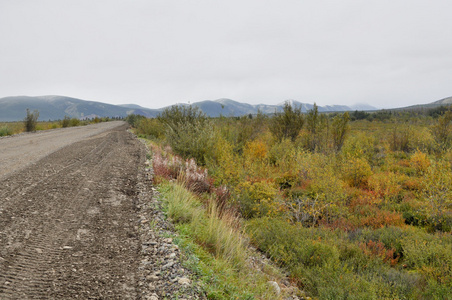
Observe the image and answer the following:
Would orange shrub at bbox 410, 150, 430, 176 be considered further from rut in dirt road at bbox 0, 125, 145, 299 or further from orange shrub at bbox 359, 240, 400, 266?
rut in dirt road at bbox 0, 125, 145, 299

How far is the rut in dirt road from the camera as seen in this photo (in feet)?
9.33

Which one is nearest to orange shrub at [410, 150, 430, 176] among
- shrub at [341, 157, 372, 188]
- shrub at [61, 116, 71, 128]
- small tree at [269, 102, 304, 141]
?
shrub at [341, 157, 372, 188]

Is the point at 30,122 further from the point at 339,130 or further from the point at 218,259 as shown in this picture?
the point at 218,259

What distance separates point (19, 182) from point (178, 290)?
6.31m

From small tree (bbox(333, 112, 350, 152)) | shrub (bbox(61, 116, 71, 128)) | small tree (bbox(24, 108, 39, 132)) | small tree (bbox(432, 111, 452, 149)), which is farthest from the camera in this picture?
shrub (bbox(61, 116, 71, 128))

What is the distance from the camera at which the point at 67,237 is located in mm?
3955

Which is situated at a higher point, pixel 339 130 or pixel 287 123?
pixel 287 123

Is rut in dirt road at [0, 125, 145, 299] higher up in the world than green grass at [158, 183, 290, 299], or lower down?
higher up

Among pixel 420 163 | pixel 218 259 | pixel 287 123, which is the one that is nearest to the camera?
pixel 218 259

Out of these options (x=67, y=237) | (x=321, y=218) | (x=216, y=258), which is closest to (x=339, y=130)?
(x=321, y=218)

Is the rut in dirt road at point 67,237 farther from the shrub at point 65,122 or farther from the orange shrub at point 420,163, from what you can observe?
the shrub at point 65,122

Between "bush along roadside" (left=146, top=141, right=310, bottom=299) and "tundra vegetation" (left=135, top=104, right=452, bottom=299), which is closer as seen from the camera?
"bush along roadside" (left=146, top=141, right=310, bottom=299)

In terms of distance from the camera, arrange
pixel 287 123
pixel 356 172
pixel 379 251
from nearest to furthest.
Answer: pixel 379 251 < pixel 356 172 < pixel 287 123

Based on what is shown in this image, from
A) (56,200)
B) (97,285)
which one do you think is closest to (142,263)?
(97,285)
